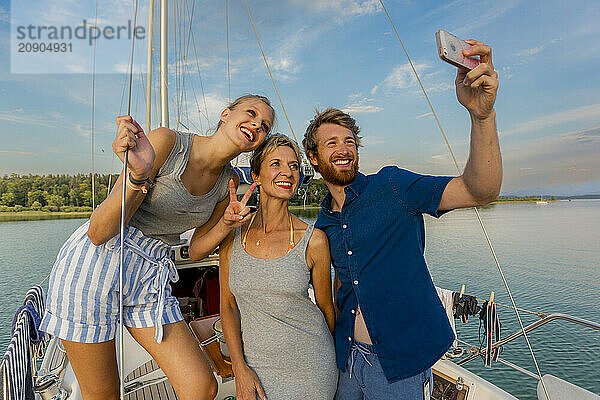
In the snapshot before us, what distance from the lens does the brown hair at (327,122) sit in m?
1.78

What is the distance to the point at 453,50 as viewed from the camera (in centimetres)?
103

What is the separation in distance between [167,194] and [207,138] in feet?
1.03

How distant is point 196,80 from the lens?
11711 mm

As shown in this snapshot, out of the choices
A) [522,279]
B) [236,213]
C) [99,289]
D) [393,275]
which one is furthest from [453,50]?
[522,279]

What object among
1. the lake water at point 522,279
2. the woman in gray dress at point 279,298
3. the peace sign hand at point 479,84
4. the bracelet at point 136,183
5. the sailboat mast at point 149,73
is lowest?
the lake water at point 522,279

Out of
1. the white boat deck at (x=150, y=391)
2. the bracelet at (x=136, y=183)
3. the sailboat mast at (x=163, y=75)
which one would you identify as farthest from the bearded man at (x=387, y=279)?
the sailboat mast at (x=163, y=75)

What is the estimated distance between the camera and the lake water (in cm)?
961

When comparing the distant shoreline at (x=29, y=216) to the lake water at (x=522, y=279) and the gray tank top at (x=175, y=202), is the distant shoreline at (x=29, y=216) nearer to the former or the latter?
the lake water at (x=522, y=279)

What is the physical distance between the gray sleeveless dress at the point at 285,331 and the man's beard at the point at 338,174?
292mm

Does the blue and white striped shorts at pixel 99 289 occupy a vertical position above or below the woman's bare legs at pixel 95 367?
above

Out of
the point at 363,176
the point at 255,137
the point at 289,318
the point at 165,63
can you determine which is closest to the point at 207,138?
the point at 255,137

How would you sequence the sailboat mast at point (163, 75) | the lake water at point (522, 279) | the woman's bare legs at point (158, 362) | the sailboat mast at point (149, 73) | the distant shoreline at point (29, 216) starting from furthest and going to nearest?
the distant shoreline at point (29, 216)
the lake water at point (522, 279)
the sailboat mast at point (163, 75)
the sailboat mast at point (149, 73)
the woman's bare legs at point (158, 362)

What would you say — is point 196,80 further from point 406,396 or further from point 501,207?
point 501,207

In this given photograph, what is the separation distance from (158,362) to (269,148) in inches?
42.6
